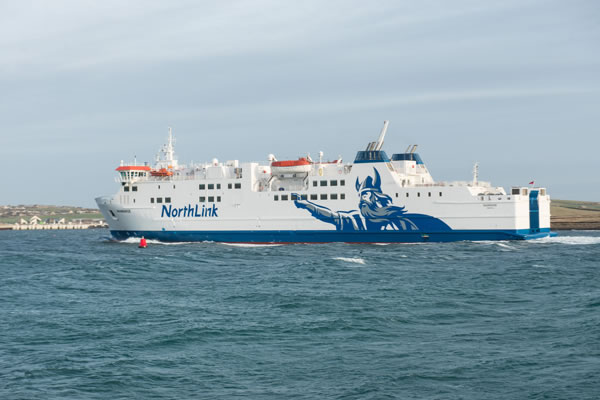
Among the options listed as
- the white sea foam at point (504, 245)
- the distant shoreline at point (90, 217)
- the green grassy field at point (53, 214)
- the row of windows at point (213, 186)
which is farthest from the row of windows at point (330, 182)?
the green grassy field at point (53, 214)

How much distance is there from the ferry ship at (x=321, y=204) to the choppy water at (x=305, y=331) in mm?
11742

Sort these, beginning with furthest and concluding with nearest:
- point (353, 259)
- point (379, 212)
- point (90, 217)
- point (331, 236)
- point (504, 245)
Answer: point (90, 217) → point (331, 236) → point (379, 212) → point (504, 245) → point (353, 259)

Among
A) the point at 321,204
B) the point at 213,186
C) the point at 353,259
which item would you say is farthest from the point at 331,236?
the point at 353,259

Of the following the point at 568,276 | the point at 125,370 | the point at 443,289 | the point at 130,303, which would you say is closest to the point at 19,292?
the point at 130,303

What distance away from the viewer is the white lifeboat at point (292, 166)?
160ft

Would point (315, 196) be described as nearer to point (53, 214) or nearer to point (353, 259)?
point (353, 259)

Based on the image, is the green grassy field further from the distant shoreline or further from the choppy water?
the choppy water

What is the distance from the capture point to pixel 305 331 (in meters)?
17.6

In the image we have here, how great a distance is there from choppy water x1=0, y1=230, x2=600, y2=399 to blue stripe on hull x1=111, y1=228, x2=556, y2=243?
11.3 metres

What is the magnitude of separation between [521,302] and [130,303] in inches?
539

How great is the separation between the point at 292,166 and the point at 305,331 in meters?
32.0

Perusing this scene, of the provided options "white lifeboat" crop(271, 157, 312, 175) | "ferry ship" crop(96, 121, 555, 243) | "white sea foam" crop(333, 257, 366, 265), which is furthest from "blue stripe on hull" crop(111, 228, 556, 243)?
"white sea foam" crop(333, 257, 366, 265)

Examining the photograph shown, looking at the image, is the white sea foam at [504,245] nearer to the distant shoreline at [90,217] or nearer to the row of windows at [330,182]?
the row of windows at [330,182]

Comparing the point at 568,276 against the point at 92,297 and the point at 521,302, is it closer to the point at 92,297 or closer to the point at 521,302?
the point at 521,302
